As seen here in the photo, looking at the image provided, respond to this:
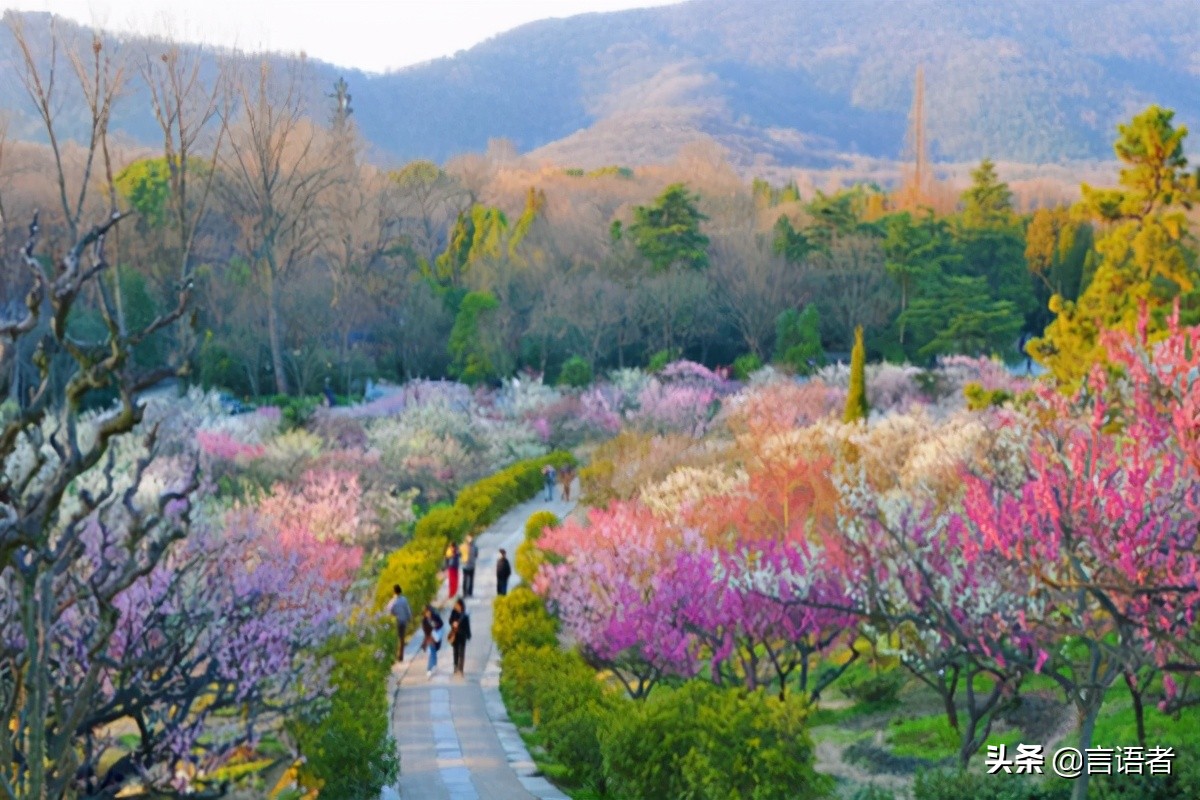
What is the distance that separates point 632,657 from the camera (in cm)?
1730

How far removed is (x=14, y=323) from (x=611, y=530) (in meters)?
14.0

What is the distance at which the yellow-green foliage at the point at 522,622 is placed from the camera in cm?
1883

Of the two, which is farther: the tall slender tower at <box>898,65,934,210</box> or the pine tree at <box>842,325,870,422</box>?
the tall slender tower at <box>898,65,934,210</box>

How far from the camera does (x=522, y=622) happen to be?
1922 centimetres

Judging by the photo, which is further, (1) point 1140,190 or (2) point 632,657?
(1) point 1140,190

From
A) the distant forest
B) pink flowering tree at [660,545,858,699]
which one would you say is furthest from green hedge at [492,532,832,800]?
the distant forest

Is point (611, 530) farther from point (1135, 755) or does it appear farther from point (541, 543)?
point (1135, 755)

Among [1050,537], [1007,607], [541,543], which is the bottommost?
[541,543]

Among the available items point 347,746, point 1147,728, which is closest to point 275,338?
point 347,746

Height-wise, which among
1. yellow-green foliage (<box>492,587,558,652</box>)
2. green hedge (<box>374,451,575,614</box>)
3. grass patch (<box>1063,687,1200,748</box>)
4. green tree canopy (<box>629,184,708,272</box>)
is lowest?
green hedge (<box>374,451,575,614</box>)

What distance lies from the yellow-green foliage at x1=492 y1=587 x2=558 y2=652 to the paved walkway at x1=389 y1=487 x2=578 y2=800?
0.63 meters

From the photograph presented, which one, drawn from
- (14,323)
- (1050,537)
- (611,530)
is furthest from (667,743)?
(14,323)

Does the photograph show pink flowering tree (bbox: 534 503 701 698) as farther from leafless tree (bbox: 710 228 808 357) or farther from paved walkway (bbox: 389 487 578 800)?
leafless tree (bbox: 710 228 808 357)

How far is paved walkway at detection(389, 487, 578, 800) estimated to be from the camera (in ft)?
46.3
